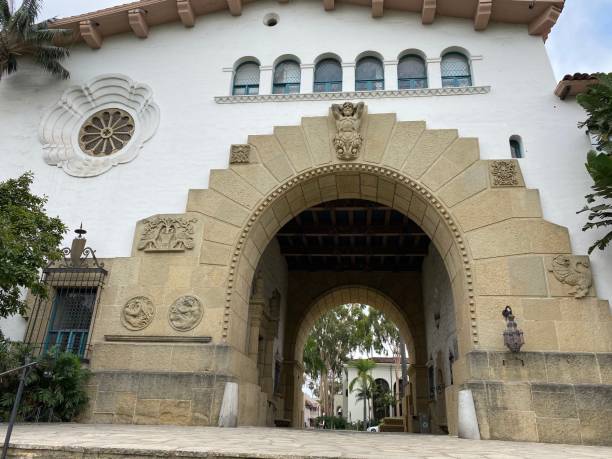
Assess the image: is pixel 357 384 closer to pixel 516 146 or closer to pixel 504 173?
pixel 516 146

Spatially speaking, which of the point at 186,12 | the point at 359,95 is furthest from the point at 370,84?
the point at 186,12

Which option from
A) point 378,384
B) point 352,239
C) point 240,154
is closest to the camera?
point 240,154

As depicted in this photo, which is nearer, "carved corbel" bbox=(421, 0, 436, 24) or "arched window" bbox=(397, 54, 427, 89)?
"arched window" bbox=(397, 54, 427, 89)

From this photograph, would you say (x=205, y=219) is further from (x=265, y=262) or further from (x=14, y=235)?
(x=265, y=262)

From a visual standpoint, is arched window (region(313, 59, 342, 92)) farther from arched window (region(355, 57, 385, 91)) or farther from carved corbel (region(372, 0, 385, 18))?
carved corbel (region(372, 0, 385, 18))

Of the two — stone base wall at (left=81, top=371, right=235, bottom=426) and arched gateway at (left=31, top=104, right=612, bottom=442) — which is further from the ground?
arched gateway at (left=31, top=104, right=612, bottom=442)

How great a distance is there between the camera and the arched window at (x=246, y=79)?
11789 millimetres

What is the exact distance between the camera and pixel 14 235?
7.79 metres

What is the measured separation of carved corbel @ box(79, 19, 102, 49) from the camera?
12047 millimetres

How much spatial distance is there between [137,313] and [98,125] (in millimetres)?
5337

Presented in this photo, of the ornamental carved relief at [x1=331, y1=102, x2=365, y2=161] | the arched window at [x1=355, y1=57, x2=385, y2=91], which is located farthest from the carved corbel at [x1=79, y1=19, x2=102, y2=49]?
the arched window at [x1=355, y1=57, x2=385, y2=91]

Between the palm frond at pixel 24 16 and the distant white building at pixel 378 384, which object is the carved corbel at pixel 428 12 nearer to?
the palm frond at pixel 24 16

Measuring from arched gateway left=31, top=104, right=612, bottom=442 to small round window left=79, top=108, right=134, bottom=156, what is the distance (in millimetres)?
2561

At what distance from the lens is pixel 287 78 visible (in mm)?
11789
